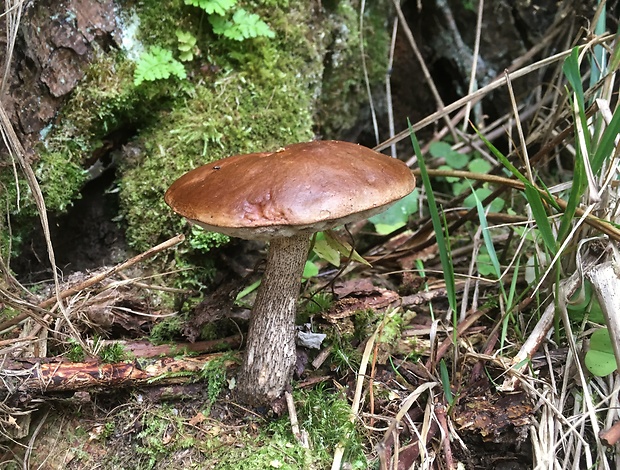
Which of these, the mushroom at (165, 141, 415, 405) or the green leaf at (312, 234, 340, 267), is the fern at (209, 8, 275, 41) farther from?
the green leaf at (312, 234, 340, 267)

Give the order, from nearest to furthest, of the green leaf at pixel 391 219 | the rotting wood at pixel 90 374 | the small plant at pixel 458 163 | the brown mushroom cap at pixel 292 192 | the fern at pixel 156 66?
the brown mushroom cap at pixel 292 192, the rotting wood at pixel 90 374, the fern at pixel 156 66, the green leaf at pixel 391 219, the small plant at pixel 458 163

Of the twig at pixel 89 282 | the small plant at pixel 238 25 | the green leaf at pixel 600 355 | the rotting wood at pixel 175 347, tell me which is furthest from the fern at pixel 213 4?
the green leaf at pixel 600 355

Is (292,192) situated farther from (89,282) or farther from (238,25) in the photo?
(238,25)

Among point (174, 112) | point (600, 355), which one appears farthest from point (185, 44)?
point (600, 355)

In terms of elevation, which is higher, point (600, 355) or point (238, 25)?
point (238, 25)

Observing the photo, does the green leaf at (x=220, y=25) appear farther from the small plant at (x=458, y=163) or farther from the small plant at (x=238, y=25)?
the small plant at (x=458, y=163)

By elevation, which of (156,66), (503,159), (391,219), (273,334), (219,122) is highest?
(156,66)

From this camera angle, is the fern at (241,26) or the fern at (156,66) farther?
the fern at (241,26)
